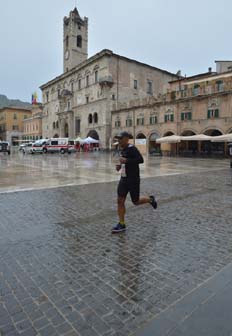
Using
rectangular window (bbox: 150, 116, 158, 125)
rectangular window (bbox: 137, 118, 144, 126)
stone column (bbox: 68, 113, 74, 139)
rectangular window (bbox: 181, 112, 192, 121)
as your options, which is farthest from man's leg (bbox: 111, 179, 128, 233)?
stone column (bbox: 68, 113, 74, 139)

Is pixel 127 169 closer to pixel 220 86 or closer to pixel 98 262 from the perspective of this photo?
pixel 98 262

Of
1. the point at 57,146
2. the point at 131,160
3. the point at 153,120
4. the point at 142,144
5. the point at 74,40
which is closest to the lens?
the point at 131,160

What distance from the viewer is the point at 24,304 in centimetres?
A: 243

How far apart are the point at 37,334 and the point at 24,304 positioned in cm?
45

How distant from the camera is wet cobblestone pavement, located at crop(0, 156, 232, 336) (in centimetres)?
228

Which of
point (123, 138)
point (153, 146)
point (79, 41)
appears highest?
point (79, 41)

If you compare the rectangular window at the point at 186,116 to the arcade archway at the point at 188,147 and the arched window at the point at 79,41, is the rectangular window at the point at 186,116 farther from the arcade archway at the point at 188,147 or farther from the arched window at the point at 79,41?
the arched window at the point at 79,41

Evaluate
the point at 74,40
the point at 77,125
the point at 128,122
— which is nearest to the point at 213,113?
the point at 128,122

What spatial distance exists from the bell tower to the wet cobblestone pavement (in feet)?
201

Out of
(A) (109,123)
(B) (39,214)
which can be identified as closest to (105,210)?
(B) (39,214)

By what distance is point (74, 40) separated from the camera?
194 ft

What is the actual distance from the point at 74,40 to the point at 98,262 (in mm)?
65688

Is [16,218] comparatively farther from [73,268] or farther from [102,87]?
[102,87]

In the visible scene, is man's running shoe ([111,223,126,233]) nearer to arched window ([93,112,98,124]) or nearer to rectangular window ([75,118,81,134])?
arched window ([93,112,98,124])
